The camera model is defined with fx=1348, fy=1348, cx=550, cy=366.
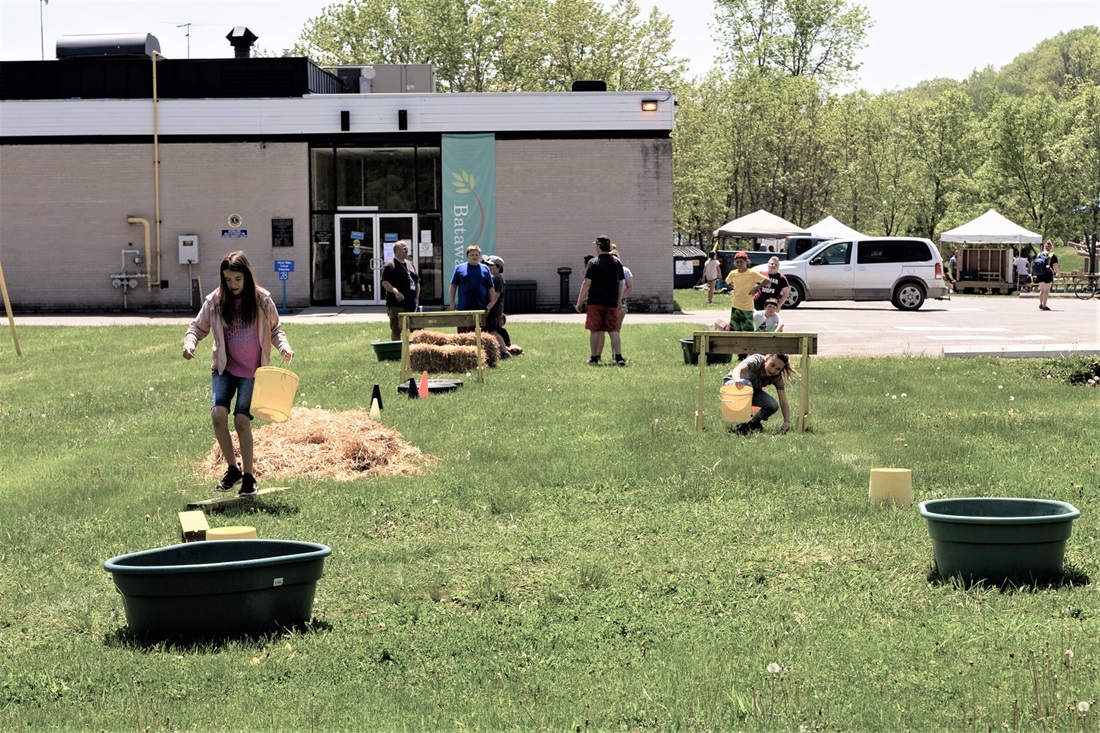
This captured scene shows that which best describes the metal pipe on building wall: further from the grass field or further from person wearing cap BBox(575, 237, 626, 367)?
the grass field

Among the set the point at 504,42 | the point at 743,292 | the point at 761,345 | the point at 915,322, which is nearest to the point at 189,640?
the point at 761,345

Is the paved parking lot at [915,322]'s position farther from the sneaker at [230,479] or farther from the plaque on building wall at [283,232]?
the sneaker at [230,479]

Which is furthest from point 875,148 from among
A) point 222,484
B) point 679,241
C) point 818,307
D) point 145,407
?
point 222,484

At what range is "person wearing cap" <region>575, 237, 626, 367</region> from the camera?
57.7 feet

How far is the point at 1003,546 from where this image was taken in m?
6.65

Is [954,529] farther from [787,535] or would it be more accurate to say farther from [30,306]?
[30,306]

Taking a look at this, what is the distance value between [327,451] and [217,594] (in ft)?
16.1

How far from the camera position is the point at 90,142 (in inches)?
1378

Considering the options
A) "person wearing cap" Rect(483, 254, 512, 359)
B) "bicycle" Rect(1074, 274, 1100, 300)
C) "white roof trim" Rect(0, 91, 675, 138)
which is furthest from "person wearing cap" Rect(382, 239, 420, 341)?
"bicycle" Rect(1074, 274, 1100, 300)

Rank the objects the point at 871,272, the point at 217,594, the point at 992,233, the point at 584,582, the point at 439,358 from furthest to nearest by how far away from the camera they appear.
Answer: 1. the point at 992,233
2. the point at 871,272
3. the point at 439,358
4. the point at 584,582
5. the point at 217,594

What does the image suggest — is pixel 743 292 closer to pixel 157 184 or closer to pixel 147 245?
pixel 157 184

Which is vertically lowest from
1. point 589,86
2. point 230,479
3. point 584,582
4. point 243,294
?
point 584,582

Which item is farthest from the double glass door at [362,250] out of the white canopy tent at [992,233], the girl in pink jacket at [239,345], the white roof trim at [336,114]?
the girl in pink jacket at [239,345]

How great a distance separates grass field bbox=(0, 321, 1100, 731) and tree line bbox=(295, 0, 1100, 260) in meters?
50.1
